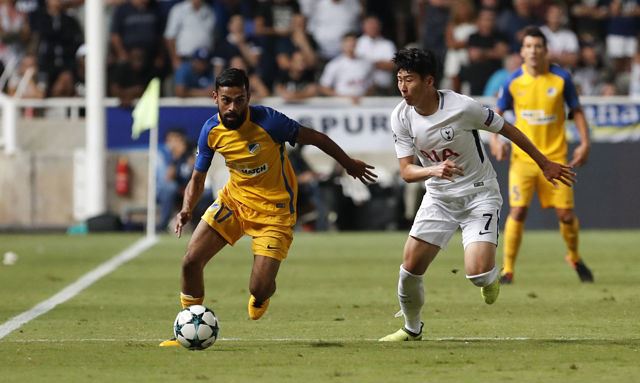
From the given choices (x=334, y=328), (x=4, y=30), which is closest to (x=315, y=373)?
(x=334, y=328)

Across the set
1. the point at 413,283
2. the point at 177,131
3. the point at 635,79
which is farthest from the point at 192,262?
the point at 635,79

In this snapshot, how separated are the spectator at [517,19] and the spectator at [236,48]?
162 inches

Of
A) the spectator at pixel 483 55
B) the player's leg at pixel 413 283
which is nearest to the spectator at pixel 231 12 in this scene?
the spectator at pixel 483 55

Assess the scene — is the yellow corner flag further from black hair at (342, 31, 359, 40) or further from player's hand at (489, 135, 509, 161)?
player's hand at (489, 135, 509, 161)

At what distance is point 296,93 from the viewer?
77.1 feet

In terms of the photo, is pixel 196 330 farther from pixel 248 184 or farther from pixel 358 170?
pixel 358 170

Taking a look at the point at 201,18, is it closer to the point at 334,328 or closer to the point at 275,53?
the point at 275,53

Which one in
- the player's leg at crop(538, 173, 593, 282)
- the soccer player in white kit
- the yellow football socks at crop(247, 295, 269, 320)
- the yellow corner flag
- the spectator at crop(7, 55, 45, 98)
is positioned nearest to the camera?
the soccer player in white kit

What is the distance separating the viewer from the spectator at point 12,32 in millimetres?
24500

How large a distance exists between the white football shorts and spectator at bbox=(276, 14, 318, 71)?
1452 cm

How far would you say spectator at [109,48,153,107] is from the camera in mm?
23594

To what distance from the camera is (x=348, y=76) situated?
931 inches

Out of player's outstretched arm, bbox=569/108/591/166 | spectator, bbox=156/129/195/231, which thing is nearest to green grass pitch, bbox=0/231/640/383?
player's outstretched arm, bbox=569/108/591/166

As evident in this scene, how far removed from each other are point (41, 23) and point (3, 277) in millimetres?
10120
